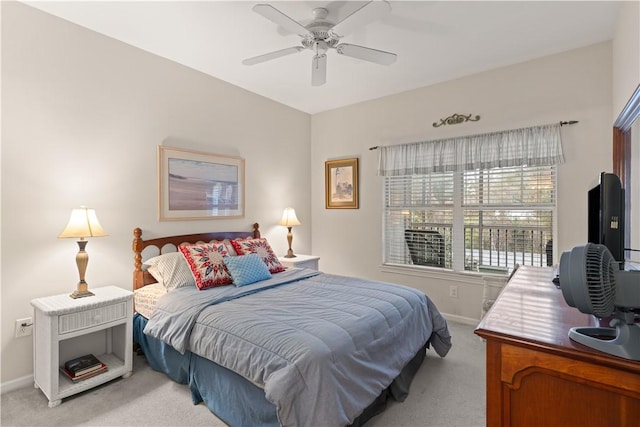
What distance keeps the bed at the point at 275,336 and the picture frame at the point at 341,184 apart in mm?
1645

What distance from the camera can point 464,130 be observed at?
3633 mm

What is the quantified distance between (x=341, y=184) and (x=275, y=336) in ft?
10.3

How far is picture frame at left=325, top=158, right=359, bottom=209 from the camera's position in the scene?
4.52 metres

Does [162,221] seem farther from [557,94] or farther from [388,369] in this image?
[557,94]

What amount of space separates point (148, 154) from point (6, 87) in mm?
1043

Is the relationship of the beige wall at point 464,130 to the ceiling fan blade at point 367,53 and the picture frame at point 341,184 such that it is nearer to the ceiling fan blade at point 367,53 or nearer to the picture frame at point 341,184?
the picture frame at point 341,184

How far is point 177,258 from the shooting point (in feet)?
9.55

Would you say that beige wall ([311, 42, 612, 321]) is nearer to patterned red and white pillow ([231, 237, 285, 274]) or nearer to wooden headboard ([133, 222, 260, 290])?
patterned red and white pillow ([231, 237, 285, 274])

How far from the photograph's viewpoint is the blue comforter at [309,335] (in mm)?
1558

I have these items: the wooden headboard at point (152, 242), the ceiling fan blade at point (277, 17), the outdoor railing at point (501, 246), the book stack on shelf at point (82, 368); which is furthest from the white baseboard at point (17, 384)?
the outdoor railing at point (501, 246)

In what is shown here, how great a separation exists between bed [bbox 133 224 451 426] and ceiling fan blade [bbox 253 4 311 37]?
1854 mm

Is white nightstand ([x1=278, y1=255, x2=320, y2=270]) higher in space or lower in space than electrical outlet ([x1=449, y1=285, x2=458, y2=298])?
higher

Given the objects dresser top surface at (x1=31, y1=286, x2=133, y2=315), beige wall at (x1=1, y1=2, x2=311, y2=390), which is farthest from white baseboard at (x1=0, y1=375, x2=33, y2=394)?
dresser top surface at (x1=31, y1=286, x2=133, y2=315)

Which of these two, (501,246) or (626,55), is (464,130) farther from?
(626,55)
